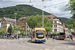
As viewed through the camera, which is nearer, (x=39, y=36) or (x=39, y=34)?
(x=39, y=36)

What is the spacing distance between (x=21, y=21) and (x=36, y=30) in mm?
76627

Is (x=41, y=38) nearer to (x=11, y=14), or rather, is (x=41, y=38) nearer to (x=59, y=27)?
(x=59, y=27)

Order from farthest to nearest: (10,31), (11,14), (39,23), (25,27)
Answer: (11,14) < (25,27) < (10,31) < (39,23)

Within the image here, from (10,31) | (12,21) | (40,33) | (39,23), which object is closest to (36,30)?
(40,33)

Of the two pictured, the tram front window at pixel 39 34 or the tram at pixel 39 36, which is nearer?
the tram at pixel 39 36

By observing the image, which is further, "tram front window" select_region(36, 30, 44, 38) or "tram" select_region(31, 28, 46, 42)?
"tram front window" select_region(36, 30, 44, 38)

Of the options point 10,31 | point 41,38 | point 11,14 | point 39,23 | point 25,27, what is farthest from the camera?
point 11,14

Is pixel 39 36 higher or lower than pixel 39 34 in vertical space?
lower

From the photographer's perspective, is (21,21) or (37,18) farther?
(21,21)

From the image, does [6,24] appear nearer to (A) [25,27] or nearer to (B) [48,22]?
(A) [25,27]

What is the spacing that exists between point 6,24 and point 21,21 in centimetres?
1088

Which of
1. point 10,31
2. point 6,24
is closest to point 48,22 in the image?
point 10,31

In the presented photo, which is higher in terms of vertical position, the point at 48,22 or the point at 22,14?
the point at 22,14

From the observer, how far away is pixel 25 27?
10412 cm
